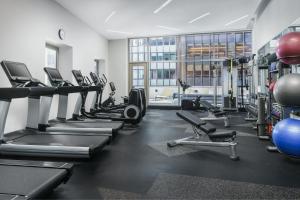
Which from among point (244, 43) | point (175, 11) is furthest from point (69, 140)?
point (244, 43)

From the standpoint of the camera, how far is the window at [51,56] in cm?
623

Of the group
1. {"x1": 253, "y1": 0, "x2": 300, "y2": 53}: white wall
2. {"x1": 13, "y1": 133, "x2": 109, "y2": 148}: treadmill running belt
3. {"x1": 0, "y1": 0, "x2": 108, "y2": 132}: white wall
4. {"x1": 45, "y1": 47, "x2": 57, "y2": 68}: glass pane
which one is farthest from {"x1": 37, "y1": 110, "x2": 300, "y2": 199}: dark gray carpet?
{"x1": 45, "y1": 47, "x2": 57, "y2": 68}: glass pane

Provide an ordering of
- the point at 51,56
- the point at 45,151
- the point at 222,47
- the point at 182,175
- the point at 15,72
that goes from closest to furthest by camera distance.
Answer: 1. the point at 182,175
2. the point at 45,151
3. the point at 15,72
4. the point at 51,56
5. the point at 222,47

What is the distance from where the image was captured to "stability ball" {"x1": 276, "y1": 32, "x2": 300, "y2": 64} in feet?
9.50

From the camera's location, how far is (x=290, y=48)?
2918 mm

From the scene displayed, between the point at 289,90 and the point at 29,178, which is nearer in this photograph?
the point at 29,178

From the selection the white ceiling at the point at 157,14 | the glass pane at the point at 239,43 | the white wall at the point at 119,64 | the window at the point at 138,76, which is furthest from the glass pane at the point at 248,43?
the white wall at the point at 119,64

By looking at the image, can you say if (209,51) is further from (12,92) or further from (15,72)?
(12,92)

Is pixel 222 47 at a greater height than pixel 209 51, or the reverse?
pixel 222 47

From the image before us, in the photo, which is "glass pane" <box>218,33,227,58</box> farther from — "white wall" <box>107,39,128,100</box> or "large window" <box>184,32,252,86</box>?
"white wall" <box>107,39,128,100</box>

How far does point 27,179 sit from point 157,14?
5.93 m

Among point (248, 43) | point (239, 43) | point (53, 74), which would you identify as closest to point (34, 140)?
point (53, 74)

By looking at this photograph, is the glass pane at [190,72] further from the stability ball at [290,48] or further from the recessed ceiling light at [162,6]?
the stability ball at [290,48]

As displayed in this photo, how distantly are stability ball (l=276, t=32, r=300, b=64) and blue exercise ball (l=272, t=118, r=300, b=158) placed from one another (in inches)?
32.0
